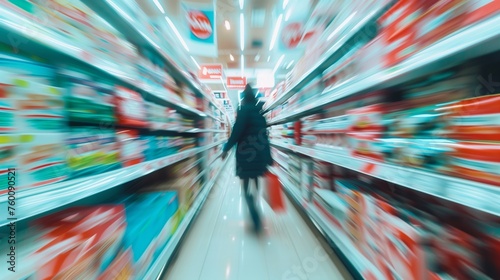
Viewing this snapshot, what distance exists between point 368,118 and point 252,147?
1.15 metres

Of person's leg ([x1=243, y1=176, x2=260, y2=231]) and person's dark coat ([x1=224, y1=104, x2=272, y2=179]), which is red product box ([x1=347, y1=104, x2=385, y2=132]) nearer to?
person's dark coat ([x1=224, y1=104, x2=272, y2=179])

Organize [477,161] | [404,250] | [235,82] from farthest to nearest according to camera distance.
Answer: [235,82] < [404,250] < [477,161]

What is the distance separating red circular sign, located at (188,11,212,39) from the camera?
349 cm

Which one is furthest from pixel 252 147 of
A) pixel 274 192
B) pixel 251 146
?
pixel 274 192

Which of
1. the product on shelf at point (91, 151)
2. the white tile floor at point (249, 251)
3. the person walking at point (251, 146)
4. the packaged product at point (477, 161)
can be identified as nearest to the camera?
the packaged product at point (477, 161)

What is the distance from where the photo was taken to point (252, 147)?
197 centimetres

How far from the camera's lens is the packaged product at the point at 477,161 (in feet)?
1.37

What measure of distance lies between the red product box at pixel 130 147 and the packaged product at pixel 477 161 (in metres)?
1.20

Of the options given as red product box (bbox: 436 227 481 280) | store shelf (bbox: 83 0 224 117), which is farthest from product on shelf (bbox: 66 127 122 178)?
red product box (bbox: 436 227 481 280)

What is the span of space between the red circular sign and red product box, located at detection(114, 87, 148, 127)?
305 centimetres

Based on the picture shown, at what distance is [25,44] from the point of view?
1.87 feet

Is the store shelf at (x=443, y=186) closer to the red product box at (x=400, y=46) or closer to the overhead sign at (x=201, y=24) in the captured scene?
the red product box at (x=400, y=46)

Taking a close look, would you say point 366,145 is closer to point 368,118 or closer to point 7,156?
point 368,118

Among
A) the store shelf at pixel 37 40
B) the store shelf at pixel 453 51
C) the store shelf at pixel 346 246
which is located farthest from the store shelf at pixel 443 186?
the store shelf at pixel 37 40
